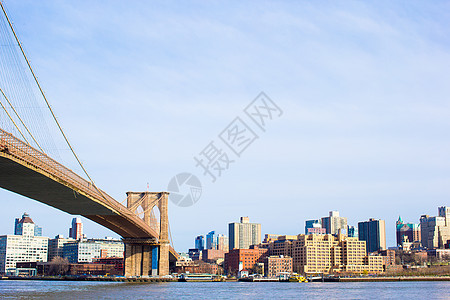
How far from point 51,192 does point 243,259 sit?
10584 centimetres

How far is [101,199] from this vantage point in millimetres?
44438

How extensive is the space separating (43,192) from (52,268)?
105860mm

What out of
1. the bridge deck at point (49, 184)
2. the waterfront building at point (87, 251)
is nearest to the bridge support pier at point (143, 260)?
the bridge deck at point (49, 184)

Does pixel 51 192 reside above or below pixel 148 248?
above

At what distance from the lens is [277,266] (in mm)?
122938

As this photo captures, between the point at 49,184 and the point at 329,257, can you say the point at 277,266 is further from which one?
the point at 49,184

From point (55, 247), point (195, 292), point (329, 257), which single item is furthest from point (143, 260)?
point (55, 247)

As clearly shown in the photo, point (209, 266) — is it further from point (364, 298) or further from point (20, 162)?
point (20, 162)

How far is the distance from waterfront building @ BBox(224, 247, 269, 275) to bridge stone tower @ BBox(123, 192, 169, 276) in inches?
2670

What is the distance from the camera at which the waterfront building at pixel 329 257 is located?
415ft

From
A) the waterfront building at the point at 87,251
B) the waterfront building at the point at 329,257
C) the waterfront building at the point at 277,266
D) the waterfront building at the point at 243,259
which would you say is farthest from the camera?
the waterfront building at the point at 87,251

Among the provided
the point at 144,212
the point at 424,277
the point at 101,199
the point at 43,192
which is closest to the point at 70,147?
the point at 43,192

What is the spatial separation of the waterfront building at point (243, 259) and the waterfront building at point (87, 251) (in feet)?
121

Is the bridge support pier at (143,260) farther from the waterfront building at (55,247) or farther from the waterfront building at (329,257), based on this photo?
the waterfront building at (55,247)
